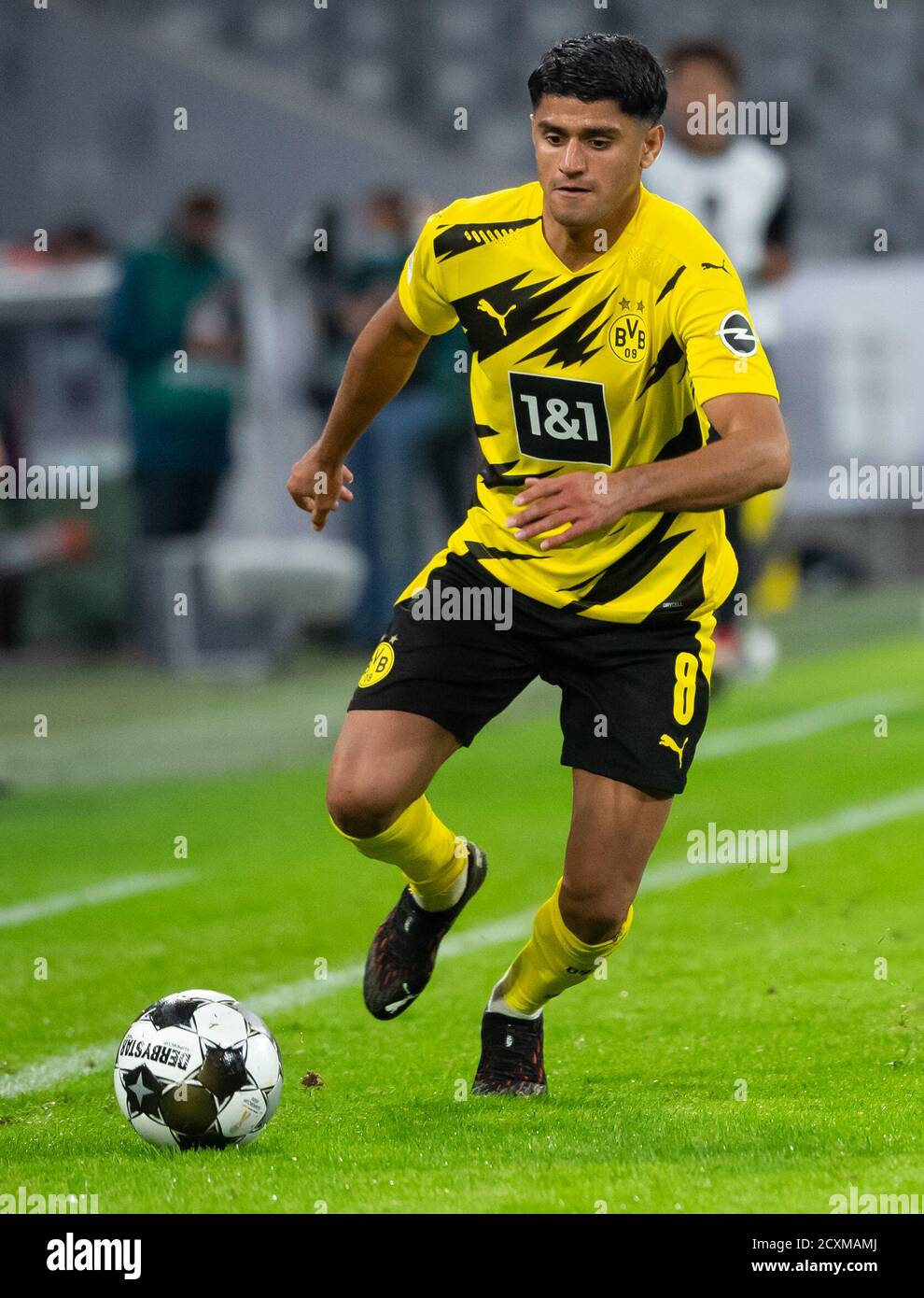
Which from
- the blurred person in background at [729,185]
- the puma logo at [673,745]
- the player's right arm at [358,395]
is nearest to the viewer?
the puma logo at [673,745]

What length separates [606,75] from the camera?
15.4 feet

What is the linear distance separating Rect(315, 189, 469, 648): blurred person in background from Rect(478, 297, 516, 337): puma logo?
336 inches

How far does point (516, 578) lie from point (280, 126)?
17901 mm

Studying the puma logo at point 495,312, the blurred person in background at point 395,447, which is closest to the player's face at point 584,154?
the puma logo at point 495,312

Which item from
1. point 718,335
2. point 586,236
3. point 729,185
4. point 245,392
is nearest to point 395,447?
point 245,392

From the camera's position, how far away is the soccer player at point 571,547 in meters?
4.77

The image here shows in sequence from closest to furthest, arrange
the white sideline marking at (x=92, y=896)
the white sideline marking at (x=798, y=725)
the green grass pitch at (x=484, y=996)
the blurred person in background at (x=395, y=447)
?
1. the green grass pitch at (x=484, y=996)
2. the white sideline marking at (x=92, y=896)
3. the white sideline marking at (x=798, y=725)
4. the blurred person in background at (x=395, y=447)

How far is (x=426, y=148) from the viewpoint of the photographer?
2303 centimetres

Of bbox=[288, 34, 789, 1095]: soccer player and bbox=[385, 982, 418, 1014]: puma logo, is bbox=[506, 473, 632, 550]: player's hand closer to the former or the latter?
bbox=[288, 34, 789, 1095]: soccer player

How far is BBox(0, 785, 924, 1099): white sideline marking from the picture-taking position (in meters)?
5.38

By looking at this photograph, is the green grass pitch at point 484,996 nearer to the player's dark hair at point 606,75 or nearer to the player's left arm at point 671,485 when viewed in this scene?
the player's left arm at point 671,485

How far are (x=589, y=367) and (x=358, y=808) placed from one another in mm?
1137

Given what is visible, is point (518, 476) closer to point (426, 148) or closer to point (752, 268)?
point (752, 268)

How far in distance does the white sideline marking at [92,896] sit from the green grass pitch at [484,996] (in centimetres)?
7
